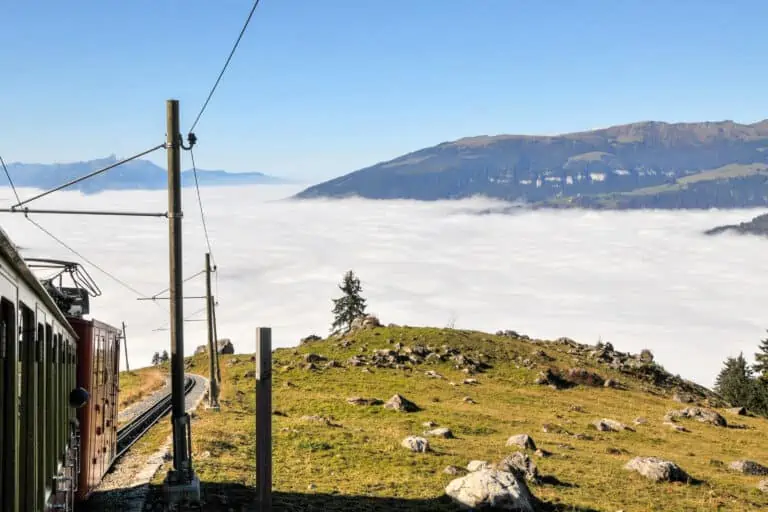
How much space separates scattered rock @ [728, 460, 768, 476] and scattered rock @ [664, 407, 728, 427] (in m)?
21.4

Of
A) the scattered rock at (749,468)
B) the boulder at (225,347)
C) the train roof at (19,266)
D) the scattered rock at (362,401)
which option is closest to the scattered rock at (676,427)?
the scattered rock at (749,468)

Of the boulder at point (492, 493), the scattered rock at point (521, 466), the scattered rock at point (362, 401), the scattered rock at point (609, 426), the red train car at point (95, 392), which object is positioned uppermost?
the red train car at point (95, 392)

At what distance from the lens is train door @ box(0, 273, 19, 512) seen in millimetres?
8008

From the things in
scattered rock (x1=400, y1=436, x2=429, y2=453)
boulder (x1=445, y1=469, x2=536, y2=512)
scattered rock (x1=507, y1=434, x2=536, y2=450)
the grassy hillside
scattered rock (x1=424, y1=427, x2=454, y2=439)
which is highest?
boulder (x1=445, y1=469, x2=536, y2=512)

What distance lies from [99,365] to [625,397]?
195 ft

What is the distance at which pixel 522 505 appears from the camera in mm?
22953

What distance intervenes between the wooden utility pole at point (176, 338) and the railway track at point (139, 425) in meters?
12.9

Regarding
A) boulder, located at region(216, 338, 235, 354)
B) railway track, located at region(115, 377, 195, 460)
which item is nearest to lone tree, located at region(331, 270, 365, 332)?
boulder, located at region(216, 338, 235, 354)

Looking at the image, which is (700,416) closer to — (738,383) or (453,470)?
(453,470)

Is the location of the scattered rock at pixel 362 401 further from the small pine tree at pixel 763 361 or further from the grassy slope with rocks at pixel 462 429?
the small pine tree at pixel 763 361

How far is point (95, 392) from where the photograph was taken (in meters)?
19.5

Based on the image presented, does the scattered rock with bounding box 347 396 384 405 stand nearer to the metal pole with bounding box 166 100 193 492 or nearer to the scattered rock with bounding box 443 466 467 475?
the scattered rock with bounding box 443 466 467 475

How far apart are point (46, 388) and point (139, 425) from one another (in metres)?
30.8

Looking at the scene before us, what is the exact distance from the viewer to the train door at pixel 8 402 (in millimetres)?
8008
